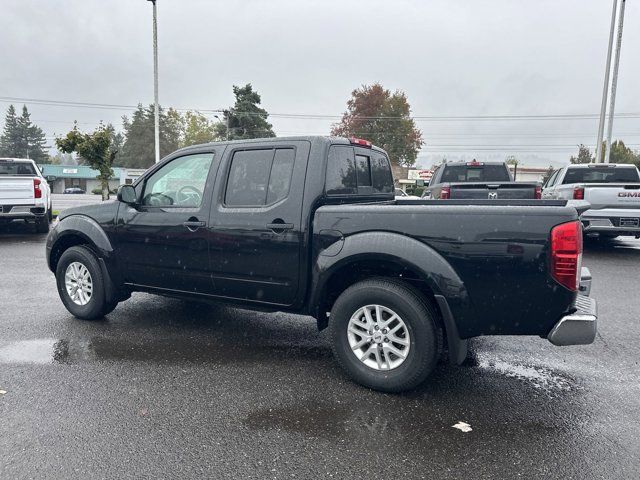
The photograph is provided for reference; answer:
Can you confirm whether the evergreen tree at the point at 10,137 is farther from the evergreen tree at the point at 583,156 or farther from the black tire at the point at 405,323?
the black tire at the point at 405,323

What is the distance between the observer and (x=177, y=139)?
299ft

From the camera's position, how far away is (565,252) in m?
3.21

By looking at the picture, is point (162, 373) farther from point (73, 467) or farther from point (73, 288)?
point (73, 288)

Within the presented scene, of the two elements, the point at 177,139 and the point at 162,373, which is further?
the point at 177,139

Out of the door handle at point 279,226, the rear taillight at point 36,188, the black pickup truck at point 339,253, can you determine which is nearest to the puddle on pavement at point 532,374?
the black pickup truck at point 339,253

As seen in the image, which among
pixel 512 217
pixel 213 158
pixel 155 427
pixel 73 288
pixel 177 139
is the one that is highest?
pixel 177 139

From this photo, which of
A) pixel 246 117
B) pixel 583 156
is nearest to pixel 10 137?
pixel 246 117

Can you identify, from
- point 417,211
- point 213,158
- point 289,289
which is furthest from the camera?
→ point 213,158

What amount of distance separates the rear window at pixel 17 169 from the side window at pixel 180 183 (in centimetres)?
928

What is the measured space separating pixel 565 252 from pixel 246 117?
53427 millimetres

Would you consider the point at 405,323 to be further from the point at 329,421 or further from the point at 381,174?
the point at 381,174

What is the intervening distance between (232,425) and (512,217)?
2.24 m

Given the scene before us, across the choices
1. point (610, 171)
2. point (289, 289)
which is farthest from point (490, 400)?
point (610, 171)

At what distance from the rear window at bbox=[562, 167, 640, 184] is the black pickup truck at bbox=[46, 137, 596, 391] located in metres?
8.04
